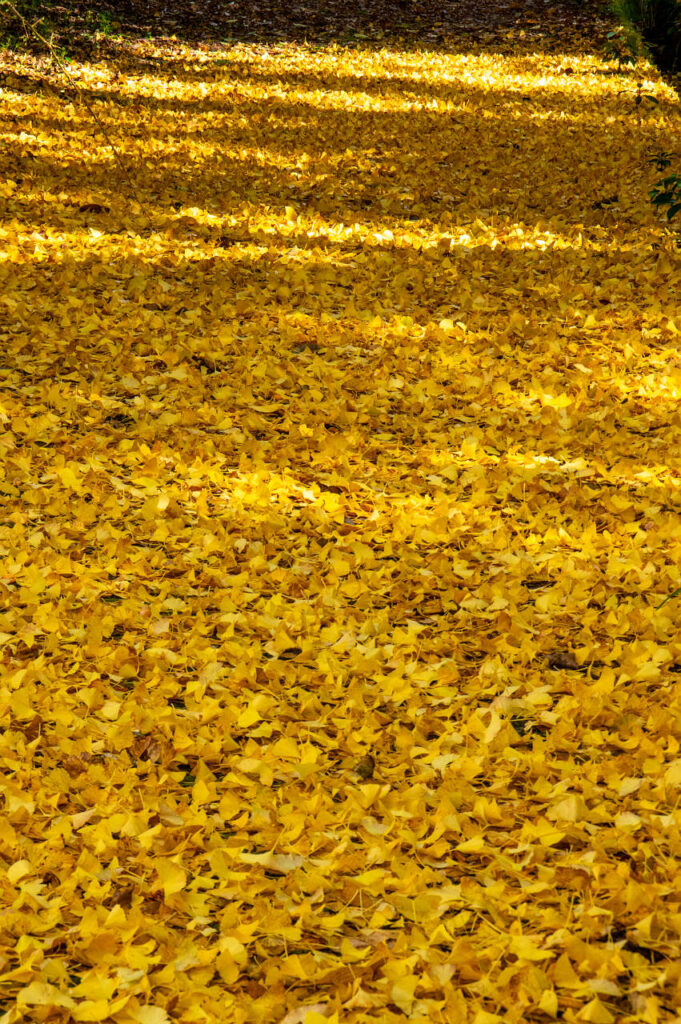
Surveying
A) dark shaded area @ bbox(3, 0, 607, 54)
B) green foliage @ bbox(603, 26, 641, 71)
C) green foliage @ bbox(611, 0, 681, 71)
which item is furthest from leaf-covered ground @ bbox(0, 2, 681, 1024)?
dark shaded area @ bbox(3, 0, 607, 54)

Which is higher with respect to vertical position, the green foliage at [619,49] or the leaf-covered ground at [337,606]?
the green foliage at [619,49]

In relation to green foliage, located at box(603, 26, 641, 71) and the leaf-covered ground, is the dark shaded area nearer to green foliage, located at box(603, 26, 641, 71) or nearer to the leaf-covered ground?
green foliage, located at box(603, 26, 641, 71)

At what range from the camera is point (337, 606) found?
415 cm

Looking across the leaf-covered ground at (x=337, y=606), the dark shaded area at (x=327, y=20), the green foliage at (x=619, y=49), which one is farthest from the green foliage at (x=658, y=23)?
the dark shaded area at (x=327, y=20)

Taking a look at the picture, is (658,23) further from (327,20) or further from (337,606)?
(337,606)

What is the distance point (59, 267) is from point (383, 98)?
23.0ft

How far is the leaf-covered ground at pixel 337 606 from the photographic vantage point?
103 inches

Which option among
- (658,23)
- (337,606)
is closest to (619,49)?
(658,23)

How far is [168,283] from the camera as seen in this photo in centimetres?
757

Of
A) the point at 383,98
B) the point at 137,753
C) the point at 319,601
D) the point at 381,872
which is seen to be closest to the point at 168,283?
the point at 319,601

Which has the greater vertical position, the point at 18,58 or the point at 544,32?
the point at 544,32

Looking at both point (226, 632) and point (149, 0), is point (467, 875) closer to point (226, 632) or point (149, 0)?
point (226, 632)

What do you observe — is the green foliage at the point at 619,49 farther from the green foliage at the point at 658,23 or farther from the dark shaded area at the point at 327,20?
the green foliage at the point at 658,23

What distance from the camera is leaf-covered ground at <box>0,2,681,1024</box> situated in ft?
8.55
